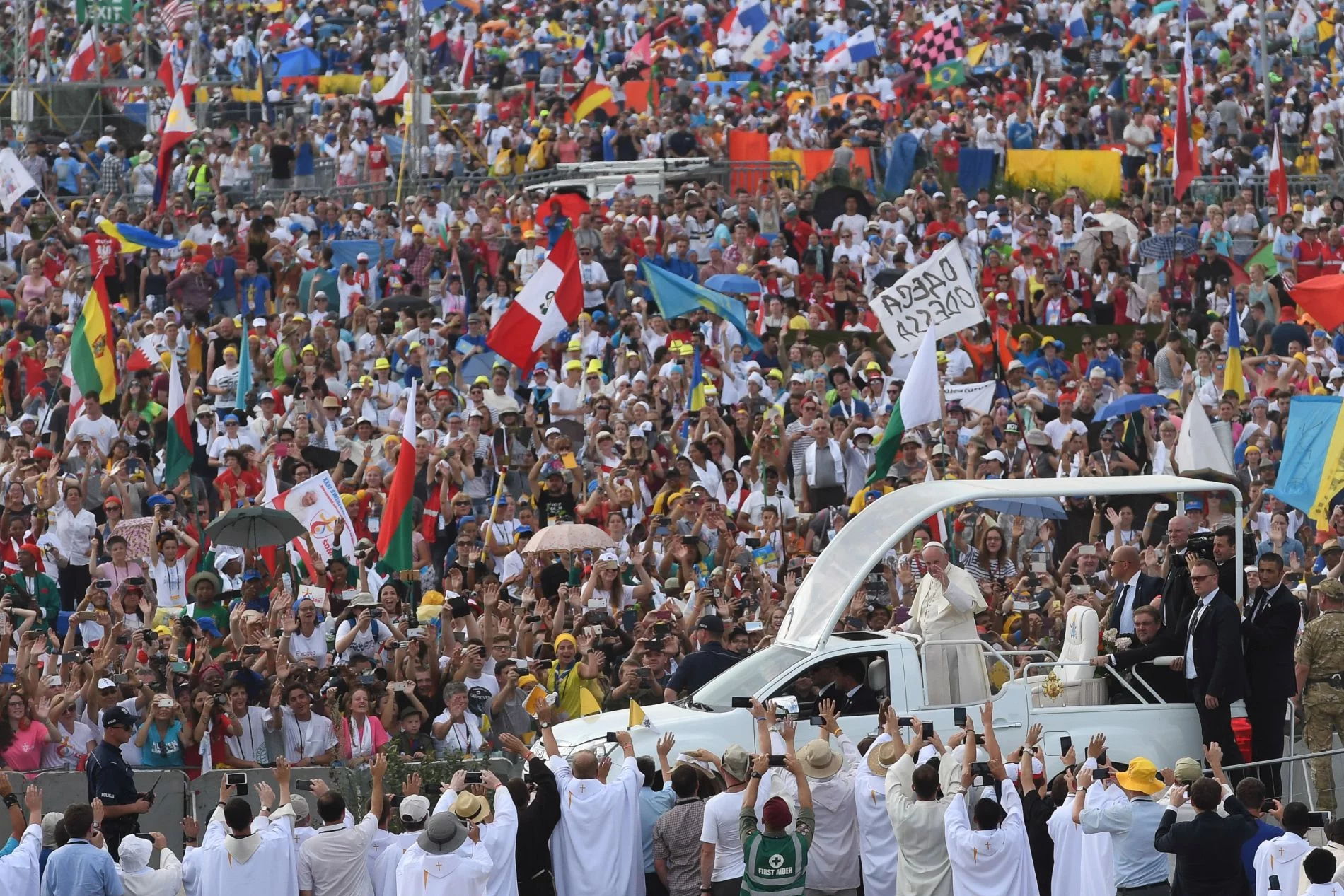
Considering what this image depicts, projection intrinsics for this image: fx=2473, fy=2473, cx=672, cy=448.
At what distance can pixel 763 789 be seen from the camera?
13055mm

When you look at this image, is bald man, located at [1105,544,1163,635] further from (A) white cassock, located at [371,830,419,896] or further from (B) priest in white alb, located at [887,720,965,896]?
(A) white cassock, located at [371,830,419,896]

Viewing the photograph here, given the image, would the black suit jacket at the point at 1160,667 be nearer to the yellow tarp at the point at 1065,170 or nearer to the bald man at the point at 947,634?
the bald man at the point at 947,634

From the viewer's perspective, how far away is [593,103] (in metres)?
34.6

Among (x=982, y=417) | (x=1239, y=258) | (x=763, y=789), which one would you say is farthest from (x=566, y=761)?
(x=1239, y=258)

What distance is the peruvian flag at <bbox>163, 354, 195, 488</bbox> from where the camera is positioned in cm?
2183

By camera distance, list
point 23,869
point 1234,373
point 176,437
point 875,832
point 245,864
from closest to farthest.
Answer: point 23,869, point 245,864, point 875,832, point 176,437, point 1234,373

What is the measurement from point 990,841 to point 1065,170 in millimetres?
20357

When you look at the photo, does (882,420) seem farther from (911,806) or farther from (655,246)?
(911,806)

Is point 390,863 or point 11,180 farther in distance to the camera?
point 11,180

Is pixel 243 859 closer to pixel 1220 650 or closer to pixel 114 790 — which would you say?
pixel 114 790

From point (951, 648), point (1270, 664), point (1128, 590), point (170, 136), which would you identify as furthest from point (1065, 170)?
point (951, 648)

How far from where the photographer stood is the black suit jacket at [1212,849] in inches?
479

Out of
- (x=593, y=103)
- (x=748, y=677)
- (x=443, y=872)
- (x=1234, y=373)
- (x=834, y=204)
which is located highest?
(x=593, y=103)

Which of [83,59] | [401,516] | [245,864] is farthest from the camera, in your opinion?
[83,59]
